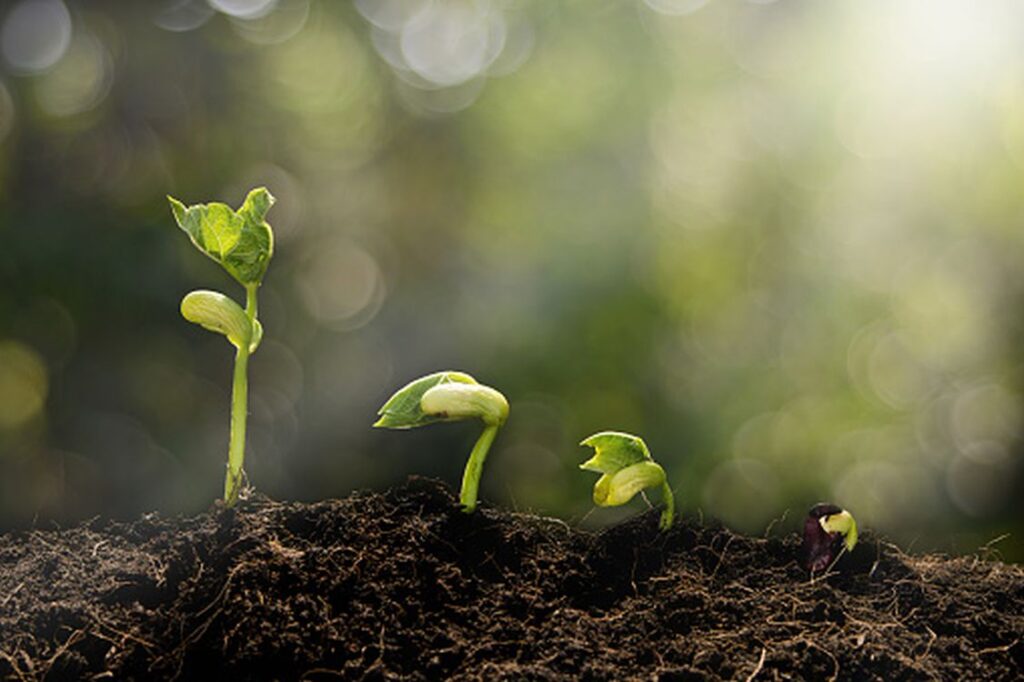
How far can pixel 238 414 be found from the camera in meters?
1.15

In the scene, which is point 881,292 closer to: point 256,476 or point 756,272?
point 756,272

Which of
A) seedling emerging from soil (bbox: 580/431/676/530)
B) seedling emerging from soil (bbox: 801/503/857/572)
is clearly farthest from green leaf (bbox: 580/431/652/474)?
seedling emerging from soil (bbox: 801/503/857/572)

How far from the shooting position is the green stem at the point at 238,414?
1130mm

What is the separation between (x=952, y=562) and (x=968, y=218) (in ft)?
2.16

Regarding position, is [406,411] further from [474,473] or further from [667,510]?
[667,510]

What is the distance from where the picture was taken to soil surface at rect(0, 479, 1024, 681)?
95cm

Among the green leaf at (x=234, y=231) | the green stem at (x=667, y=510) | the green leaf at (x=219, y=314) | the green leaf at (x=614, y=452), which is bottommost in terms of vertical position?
the green stem at (x=667, y=510)

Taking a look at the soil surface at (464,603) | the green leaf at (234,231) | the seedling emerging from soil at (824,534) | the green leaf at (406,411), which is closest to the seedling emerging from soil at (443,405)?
the green leaf at (406,411)

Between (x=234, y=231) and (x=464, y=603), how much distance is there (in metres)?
0.48

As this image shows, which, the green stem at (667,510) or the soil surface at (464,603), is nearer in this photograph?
the soil surface at (464,603)

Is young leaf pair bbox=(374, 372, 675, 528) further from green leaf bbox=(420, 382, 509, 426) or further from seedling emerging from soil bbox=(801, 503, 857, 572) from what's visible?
seedling emerging from soil bbox=(801, 503, 857, 572)

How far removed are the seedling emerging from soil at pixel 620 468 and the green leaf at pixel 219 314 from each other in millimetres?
415

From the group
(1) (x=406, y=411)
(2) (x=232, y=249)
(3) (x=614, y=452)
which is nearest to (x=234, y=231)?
(2) (x=232, y=249)

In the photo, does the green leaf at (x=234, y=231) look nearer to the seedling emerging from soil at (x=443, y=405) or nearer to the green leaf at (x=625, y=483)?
the seedling emerging from soil at (x=443, y=405)
